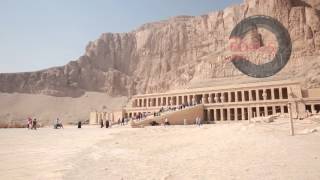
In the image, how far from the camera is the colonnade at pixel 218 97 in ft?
145

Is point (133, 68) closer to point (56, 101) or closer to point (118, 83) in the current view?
point (118, 83)

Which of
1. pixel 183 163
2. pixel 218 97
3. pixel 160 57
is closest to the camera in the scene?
pixel 183 163

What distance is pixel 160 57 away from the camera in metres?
84.2

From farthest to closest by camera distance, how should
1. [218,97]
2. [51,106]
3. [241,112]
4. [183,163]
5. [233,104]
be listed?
[51,106], [218,97], [233,104], [241,112], [183,163]

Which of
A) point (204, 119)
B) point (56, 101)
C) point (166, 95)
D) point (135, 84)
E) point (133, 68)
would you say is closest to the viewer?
point (204, 119)

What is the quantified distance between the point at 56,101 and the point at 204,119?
150 ft

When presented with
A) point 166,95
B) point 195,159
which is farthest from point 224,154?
point 166,95

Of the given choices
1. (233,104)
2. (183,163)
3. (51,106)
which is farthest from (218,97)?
(51,106)

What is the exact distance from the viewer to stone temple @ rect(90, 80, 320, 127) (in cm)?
3797

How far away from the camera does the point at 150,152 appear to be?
1266cm

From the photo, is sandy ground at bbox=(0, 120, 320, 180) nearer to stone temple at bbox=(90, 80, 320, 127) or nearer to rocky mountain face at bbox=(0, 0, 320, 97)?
stone temple at bbox=(90, 80, 320, 127)

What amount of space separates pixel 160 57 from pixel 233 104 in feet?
142

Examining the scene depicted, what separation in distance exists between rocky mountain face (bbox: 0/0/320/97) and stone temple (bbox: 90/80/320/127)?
16.7 m

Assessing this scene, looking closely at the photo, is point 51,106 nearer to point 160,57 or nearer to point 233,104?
point 160,57
